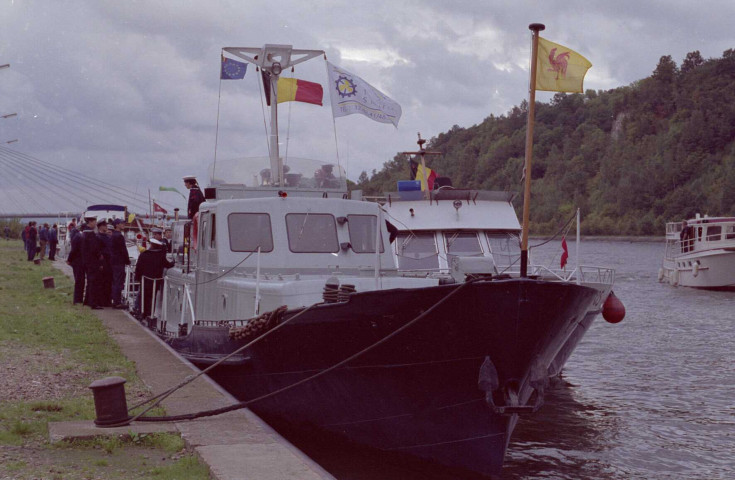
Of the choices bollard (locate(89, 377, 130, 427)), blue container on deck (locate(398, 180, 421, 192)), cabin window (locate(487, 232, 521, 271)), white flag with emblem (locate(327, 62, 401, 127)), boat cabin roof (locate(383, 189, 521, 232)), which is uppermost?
white flag with emblem (locate(327, 62, 401, 127))

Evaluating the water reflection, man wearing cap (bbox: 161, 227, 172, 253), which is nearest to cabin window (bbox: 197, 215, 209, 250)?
man wearing cap (bbox: 161, 227, 172, 253)

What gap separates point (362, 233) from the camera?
12555 mm

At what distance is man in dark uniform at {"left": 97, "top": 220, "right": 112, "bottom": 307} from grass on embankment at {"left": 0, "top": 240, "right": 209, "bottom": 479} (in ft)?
6.21

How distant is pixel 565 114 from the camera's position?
127562 mm

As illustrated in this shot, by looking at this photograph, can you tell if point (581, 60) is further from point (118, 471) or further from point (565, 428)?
point (565, 428)

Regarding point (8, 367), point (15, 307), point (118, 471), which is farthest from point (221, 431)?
point (15, 307)

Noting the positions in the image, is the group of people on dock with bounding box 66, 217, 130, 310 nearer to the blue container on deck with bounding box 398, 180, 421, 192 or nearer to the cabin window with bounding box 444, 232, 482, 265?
the blue container on deck with bounding box 398, 180, 421, 192

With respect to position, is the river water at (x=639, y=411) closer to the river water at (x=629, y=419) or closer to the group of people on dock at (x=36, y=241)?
the river water at (x=629, y=419)

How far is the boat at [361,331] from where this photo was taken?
879cm

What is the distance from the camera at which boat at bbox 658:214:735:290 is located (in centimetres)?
4284

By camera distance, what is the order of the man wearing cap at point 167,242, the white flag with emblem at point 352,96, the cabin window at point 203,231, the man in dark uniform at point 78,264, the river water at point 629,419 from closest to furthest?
the river water at point 629,419 < the cabin window at point 203,231 < the white flag with emblem at point 352,96 < the man wearing cap at point 167,242 < the man in dark uniform at point 78,264

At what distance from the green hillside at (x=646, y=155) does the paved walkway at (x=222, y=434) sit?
79.1 m

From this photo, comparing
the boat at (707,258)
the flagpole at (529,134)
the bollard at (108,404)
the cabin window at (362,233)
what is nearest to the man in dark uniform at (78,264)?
the cabin window at (362,233)

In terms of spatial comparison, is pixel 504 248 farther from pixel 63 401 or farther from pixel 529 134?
pixel 63 401
